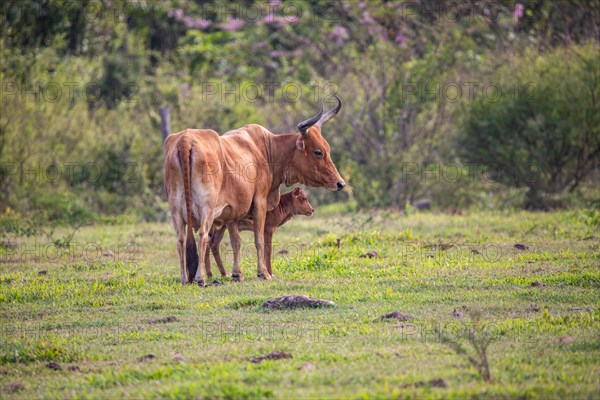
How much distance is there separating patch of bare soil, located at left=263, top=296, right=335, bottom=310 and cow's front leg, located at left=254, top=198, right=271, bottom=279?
6.11ft

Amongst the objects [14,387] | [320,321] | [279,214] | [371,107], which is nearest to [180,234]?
[279,214]

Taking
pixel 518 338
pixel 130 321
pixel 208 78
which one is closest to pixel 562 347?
pixel 518 338

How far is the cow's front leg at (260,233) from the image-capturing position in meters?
11.2

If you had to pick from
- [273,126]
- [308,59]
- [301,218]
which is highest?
[308,59]

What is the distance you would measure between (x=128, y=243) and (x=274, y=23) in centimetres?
1645

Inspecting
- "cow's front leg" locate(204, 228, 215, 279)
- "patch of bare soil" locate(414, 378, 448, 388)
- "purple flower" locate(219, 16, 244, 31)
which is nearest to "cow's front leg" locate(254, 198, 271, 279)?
"cow's front leg" locate(204, 228, 215, 279)

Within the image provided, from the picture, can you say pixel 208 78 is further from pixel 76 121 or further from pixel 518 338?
pixel 518 338

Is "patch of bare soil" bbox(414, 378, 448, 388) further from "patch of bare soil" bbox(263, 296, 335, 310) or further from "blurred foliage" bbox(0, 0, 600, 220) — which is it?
"blurred foliage" bbox(0, 0, 600, 220)

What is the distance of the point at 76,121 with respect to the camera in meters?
21.2

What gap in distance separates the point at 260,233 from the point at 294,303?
7.17 feet

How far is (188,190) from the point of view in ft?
33.7

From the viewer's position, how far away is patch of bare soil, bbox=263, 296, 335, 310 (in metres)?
9.23

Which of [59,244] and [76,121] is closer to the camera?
[59,244]

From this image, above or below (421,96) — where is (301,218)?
below
